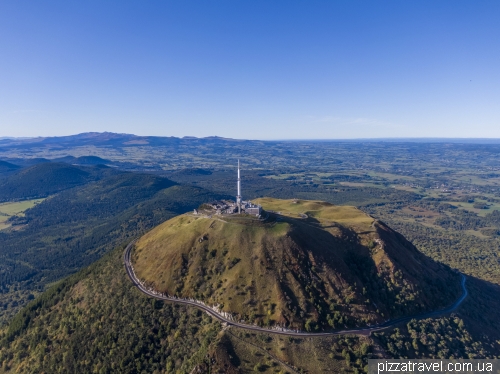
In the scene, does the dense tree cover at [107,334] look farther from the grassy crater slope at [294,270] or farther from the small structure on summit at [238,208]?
the small structure on summit at [238,208]

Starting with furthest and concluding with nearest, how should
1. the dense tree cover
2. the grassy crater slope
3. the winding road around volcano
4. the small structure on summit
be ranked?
the small structure on summit
the grassy crater slope
the dense tree cover
the winding road around volcano

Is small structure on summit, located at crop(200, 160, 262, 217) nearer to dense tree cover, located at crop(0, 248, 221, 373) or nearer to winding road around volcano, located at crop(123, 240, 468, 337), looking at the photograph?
winding road around volcano, located at crop(123, 240, 468, 337)

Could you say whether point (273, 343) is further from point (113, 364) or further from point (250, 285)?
point (113, 364)

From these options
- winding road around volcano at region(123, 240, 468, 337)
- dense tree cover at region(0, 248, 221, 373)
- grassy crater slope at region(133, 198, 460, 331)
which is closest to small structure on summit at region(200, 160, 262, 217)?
grassy crater slope at region(133, 198, 460, 331)

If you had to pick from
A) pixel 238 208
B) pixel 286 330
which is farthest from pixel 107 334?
pixel 238 208

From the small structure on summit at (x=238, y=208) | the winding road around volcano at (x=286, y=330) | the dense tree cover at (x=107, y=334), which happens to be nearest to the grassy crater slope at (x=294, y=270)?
the winding road around volcano at (x=286, y=330)

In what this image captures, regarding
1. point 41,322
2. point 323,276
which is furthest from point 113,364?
point 323,276
